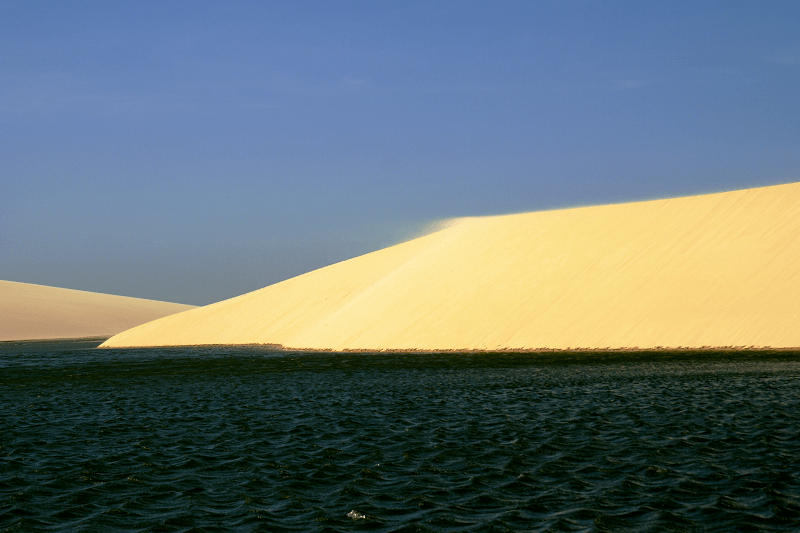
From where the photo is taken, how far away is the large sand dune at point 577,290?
34.2 meters

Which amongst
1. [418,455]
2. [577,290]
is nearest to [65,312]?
[577,290]

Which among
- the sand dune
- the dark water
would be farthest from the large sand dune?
the sand dune

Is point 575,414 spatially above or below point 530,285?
below

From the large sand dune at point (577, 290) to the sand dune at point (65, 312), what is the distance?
41663 millimetres

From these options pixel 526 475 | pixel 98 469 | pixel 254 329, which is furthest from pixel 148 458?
pixel 254 329

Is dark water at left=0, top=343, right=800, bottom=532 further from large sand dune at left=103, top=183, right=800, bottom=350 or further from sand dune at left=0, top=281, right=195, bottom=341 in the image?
sand dune at left=0, top=281, right=195, bottom=341

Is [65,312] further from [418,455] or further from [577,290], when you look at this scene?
[418,455]

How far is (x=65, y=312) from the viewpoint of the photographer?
353 feet

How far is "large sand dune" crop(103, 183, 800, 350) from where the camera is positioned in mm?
34219

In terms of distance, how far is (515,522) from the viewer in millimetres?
8344

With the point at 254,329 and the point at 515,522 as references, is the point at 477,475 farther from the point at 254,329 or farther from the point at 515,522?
the point at 254,329

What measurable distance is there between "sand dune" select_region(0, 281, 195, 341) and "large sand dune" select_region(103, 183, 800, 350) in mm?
41663

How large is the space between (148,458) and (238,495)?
3175 millimetres

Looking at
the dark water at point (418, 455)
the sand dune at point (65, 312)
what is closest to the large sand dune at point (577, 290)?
the dark water at point (418, 455)
